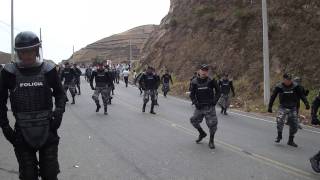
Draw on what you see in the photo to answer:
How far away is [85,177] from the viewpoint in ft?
28.5

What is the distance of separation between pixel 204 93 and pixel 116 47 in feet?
338

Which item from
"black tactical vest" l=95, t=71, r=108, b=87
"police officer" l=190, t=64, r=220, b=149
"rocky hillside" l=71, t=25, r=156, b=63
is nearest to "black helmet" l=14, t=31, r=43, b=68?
"police officer" l=190, t=64, r=220, b=149

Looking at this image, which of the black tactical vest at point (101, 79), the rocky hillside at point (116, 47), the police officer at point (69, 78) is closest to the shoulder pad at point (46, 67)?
the black tactical vest at point (101, 79)

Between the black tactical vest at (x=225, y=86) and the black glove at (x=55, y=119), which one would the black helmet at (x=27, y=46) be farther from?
the black tactical vest at (x=225, y=86)

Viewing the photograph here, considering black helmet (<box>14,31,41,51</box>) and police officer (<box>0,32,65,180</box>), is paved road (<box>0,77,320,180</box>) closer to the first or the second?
police officer (<box>0,32,65,180</box>)

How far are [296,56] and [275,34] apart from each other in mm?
3526

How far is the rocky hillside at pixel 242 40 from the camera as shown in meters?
29.2

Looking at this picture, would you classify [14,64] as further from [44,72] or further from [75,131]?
[75,131]

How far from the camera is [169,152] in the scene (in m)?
11.1

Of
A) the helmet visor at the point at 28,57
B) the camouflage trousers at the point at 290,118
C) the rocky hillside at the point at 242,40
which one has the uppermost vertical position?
the rocky hillside at the point at 242,40

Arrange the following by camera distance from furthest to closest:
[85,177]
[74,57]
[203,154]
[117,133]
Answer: [74,57] → [117,133] → [203,154] → [85,177]

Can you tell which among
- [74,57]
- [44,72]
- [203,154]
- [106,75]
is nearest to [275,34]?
[106,75]

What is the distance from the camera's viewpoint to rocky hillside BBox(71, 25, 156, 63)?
353ft

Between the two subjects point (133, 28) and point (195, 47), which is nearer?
point (195, 47)
